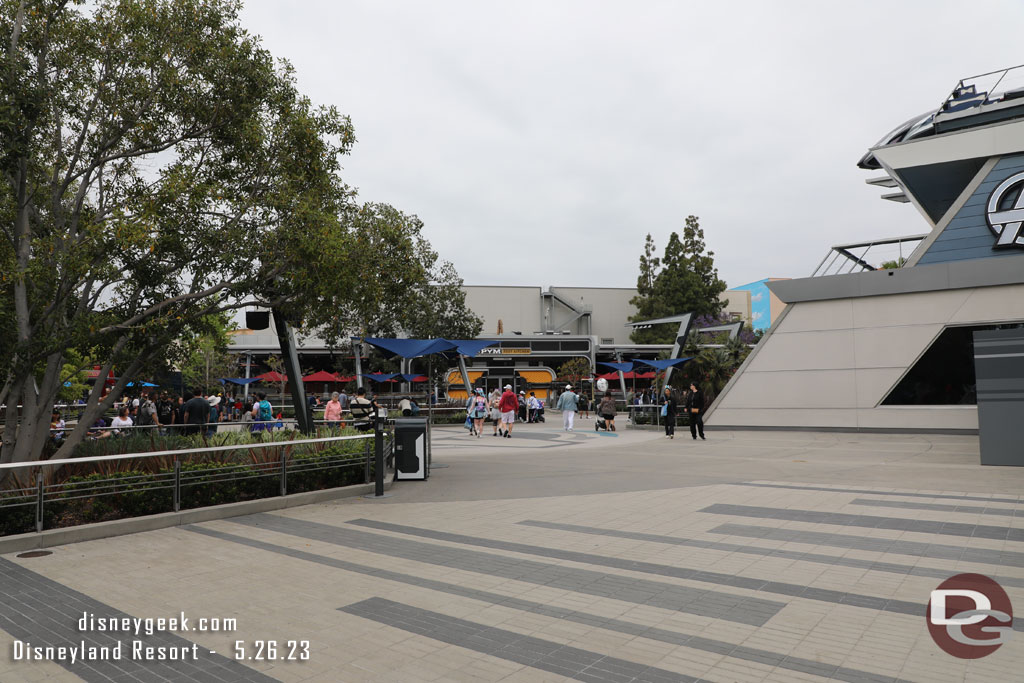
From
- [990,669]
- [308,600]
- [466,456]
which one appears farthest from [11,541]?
[466,456]

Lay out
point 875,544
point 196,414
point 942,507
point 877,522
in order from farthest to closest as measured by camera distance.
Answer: point 196,414 < point 942,507 < point 877,522 < point 875,544

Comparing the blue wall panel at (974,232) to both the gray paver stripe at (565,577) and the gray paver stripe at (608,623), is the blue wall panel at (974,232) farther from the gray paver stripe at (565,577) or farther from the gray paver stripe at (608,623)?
the gray paver stripe at (608,623)

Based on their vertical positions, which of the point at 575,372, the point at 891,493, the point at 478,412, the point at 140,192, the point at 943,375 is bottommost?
the point at 891,493

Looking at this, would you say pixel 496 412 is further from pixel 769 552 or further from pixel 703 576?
pixel 703 576

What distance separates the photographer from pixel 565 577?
614cm

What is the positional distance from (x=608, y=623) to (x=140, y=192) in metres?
10.3

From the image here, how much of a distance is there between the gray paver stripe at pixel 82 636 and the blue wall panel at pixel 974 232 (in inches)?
932

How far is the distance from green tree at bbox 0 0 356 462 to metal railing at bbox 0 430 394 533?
2338mm

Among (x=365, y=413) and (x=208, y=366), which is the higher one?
(x=208, y=366)

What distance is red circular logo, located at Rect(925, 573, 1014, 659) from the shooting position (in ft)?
14.5

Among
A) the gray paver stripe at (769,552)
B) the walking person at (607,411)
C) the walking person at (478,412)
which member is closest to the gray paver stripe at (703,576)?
the gray paver stripe at (769,552)

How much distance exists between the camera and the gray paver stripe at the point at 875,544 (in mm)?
6543

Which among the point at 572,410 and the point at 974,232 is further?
the point at 572,410

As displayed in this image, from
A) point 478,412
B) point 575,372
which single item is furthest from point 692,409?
point 575,372
